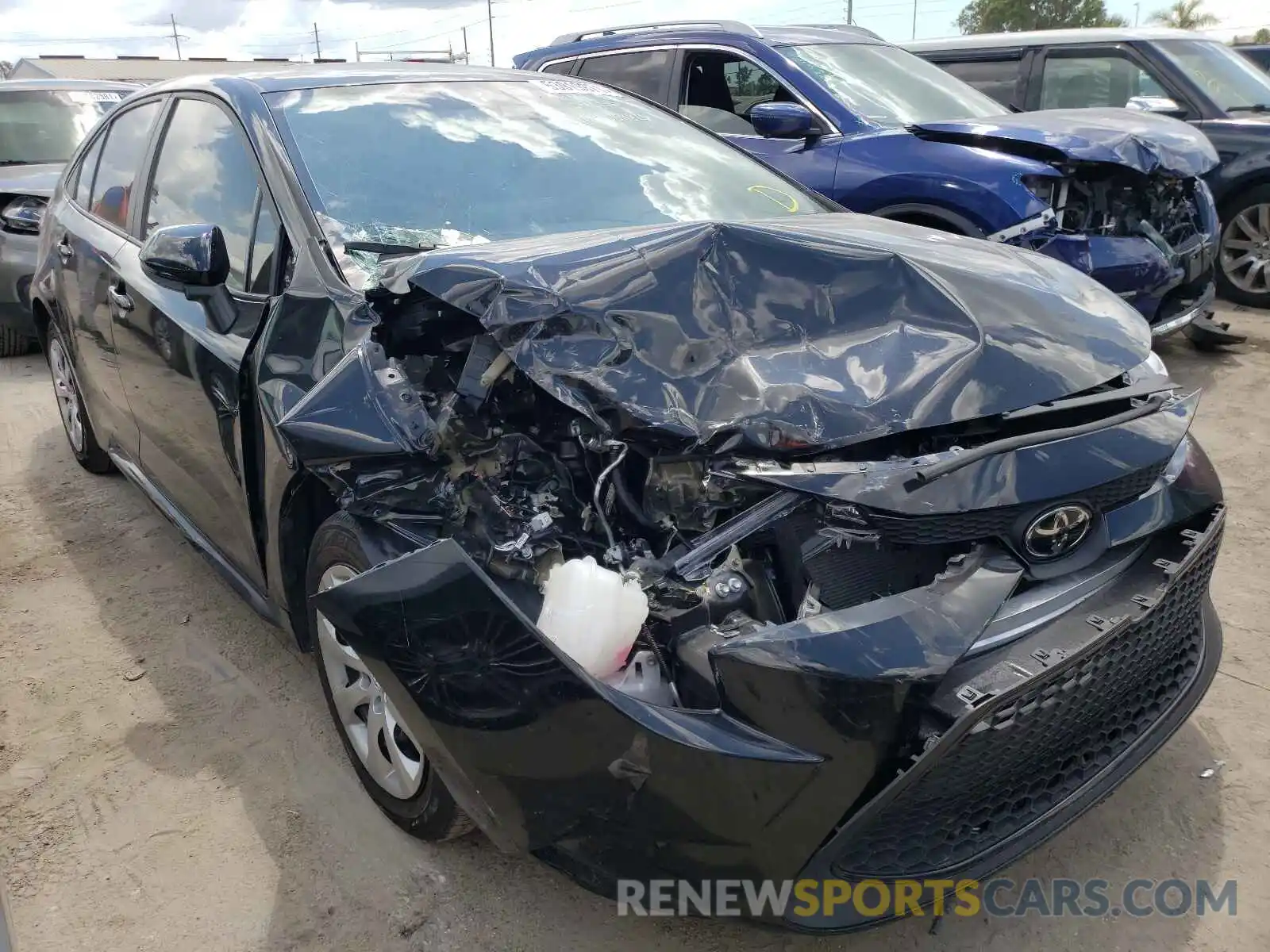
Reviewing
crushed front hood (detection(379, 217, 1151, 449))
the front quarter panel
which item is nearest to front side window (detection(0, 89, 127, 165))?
the front quarter panel

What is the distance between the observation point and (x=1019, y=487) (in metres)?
1.82

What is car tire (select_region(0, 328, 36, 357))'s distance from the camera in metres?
7.12

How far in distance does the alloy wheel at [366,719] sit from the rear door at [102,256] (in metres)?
1.61

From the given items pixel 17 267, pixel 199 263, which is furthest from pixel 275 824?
pixel 17 267

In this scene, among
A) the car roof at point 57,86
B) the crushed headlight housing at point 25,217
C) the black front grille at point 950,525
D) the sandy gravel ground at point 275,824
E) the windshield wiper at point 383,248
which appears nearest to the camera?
the black front grille at point 950,525

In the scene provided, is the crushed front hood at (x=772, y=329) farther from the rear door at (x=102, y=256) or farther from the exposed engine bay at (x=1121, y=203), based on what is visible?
the exposed engine bay at (x=1121, y=203)

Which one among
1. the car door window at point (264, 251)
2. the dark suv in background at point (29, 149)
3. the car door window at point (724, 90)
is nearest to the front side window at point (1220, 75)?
the car door window at point (724, 90)

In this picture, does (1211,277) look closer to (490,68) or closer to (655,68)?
Result: (655,68)

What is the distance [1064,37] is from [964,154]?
121 inches

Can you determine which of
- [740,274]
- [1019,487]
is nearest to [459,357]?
[740,274]

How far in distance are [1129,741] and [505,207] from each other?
202cm

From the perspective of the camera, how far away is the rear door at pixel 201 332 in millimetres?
2703

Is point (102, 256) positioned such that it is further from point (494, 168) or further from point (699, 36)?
point (699, 36)

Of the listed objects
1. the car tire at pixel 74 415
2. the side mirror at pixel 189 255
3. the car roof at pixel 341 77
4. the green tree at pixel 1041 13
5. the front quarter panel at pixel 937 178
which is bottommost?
the car tire at pixel 74 415
